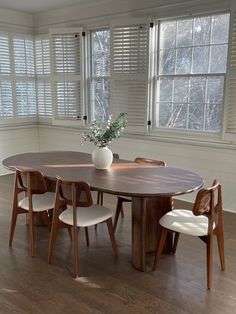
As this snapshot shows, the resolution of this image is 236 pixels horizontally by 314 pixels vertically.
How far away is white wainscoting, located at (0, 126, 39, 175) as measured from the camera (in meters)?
5.57

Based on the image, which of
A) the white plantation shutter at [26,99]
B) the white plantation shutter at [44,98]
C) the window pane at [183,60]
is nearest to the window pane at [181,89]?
the window pane at [183,60]

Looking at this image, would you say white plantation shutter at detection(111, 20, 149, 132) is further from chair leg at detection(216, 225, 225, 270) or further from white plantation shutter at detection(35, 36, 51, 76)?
chair leg at detection(216, 225, 225, 270)

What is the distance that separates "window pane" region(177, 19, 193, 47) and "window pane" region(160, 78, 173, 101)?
1.53ft

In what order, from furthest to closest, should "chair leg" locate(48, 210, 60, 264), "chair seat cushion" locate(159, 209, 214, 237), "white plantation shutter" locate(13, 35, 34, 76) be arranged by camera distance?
"white plantation shutter" locate(13, 35, 34, 76)
"chair leg" locate(48, 210, 60, 264)
"chair seat cushion" locate(159, 209, 214, 237)

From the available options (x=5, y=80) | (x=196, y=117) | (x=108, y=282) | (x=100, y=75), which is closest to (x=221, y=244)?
(x=108, y=282)

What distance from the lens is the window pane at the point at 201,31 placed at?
3.91 metres

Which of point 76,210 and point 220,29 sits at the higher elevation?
point 220,29

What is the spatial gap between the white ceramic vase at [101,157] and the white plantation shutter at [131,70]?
5.42ft

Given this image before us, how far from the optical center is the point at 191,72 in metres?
4.11

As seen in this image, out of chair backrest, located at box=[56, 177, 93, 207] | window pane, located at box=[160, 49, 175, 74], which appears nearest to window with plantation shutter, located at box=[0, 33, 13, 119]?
window pane, located at box=[160, 49, 175, 74]

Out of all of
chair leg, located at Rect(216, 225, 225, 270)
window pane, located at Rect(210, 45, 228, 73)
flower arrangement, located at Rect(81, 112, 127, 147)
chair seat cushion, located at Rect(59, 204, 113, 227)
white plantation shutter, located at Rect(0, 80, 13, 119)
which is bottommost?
chair leg, located at Rect(216, 225, 225, 270)

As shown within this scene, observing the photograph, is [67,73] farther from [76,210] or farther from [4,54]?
[76,210]

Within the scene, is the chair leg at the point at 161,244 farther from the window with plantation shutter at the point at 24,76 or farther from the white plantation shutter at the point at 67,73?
the window with plantation shutter at the point at 24,76

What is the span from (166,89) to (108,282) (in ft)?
8.96
